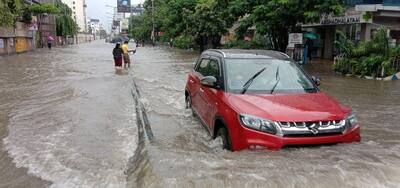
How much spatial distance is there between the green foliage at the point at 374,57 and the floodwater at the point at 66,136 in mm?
9601

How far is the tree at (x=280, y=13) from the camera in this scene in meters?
18.0

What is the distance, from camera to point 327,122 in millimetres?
5262

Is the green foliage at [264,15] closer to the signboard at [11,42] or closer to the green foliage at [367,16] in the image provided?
the green foliage at [367,16]

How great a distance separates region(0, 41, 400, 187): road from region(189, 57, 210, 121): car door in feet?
1.43

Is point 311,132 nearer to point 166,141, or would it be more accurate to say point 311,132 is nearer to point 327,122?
point 327,122

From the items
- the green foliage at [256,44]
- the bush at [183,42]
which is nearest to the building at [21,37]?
the bush at [183,42]

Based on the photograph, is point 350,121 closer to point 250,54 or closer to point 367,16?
point 250,54

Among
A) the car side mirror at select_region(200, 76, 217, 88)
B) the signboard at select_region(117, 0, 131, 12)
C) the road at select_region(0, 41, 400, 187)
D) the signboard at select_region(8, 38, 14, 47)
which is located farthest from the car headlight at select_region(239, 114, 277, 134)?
the signboard at select_region(117, 0, 131, 12)

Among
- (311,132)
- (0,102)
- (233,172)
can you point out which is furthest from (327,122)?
(0,102)

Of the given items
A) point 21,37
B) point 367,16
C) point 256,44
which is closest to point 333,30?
point 256,44

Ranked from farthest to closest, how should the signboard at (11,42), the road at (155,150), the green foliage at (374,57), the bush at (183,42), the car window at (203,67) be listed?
the bush at (183,42)
the signboard at (11,42)
the green foliage at (374,57)
the car window at (203,67)
the road at (155,150)

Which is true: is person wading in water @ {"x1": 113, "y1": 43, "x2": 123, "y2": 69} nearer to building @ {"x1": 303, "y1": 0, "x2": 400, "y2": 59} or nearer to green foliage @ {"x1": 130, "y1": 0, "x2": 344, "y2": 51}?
green foliage @ {"x1": 130, "y1": 0, "x2": 344, "y2": 51}

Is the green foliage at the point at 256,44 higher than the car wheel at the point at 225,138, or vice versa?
the green foliage at the point at 256,44

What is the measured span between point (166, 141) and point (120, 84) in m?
8.37
